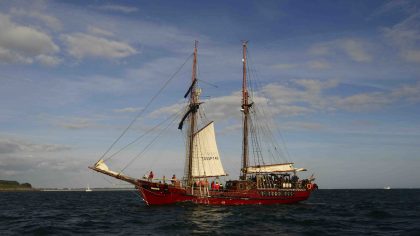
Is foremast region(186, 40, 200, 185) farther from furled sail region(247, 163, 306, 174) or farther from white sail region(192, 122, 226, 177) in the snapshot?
furled sail region(247, 163, 306, 174)

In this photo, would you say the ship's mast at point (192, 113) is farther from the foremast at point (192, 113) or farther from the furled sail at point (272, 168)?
the furled sail at point (272, 168)

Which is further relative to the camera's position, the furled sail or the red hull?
the furled sail

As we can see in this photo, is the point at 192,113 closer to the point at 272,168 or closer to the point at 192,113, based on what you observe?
the point at 192,113

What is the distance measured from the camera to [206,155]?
2655 inches

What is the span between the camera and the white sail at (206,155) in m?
66.7

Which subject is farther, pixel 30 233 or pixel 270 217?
pixel 270 217

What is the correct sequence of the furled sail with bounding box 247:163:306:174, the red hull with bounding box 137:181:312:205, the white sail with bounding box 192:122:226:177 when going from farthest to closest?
the furled sail with bounding box 247:163:306:174, the white sail with bounding box 192:122:226:177, the red hull with bounding box 137:181:312:205

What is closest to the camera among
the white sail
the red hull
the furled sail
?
the red hull

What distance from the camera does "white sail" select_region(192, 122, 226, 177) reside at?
6669 centimetres

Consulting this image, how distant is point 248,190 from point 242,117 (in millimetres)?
14457

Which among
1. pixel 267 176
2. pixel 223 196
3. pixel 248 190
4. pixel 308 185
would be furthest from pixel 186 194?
pixel 308 185

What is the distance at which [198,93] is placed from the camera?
225ft

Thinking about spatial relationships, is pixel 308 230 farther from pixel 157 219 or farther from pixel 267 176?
pixel 267 176

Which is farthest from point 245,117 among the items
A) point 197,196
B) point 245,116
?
point 197,196
